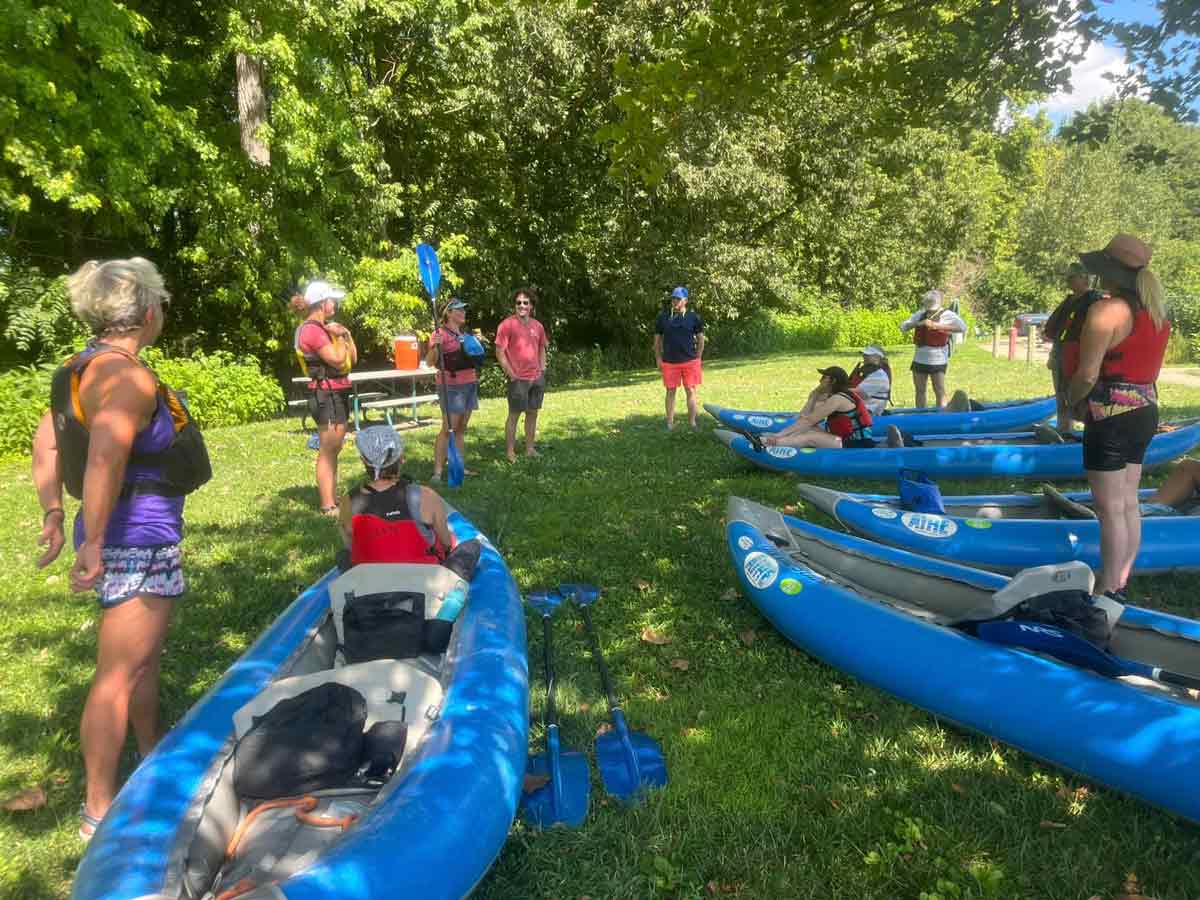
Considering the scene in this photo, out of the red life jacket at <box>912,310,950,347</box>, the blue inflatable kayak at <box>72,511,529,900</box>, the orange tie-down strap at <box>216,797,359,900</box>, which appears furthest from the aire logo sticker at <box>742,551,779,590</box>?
the red life jacket at <box>912,310,950,347</box>

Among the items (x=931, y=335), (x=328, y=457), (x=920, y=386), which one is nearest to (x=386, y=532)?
(x=328, y=457)

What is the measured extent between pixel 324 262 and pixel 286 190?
4.93 ft

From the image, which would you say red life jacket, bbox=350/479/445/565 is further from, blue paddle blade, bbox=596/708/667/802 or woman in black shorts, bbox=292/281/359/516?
woman in black shorts, bbox=292/281/359/516

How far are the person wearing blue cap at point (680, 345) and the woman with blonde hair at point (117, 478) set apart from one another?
24.5 ft

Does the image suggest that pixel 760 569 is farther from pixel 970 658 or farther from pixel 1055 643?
pixel 1055 643

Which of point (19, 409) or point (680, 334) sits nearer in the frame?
point (680, 334)

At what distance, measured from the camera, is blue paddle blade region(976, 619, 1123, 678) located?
2.95 meters

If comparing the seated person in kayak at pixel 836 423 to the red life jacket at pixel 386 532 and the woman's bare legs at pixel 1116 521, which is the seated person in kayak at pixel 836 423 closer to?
the woman's bare legs at pixel 1116 521

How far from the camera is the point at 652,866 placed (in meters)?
2.49

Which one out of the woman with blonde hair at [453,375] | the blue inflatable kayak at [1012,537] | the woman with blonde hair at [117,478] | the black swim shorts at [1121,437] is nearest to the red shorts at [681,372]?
the woman with blonde hair at [453,375]

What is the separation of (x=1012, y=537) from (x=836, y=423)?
2.89 m

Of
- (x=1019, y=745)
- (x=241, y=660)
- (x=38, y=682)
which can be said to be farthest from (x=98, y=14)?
(x=1019, y=745)

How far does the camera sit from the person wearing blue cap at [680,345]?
967 cm

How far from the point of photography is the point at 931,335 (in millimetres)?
9672
